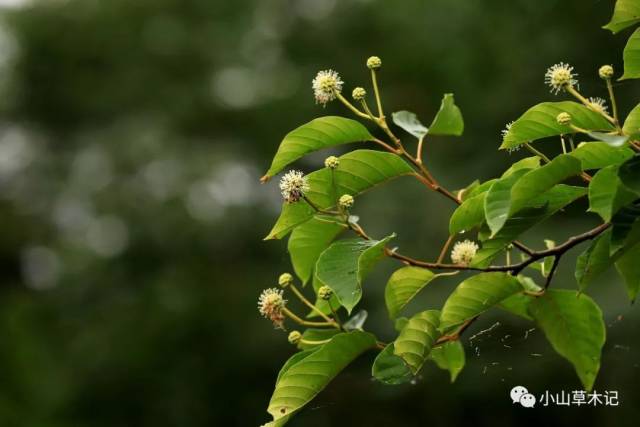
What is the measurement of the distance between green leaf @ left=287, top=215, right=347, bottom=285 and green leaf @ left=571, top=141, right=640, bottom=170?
0.37 meters

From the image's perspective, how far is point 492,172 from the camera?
22.2 feet

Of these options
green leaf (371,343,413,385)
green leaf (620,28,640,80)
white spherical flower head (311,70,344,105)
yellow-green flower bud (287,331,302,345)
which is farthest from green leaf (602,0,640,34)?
yellow-green flower bud (287,331,302,345)

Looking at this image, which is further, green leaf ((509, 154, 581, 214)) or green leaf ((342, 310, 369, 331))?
green leaf ((342, 310, 369, 331))

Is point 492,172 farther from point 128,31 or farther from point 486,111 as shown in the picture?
point 128,31

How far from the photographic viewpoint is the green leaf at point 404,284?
129 cm

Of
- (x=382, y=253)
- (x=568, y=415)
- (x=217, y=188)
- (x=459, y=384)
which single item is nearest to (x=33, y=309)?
(x=217, y=188)

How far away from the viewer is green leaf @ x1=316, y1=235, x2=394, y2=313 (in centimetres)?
112

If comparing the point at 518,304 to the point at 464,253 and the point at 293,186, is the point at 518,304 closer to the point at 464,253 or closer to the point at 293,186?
the point at 464,253

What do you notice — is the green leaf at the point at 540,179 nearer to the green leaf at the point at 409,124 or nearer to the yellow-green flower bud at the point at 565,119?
the yellow-green flower bud at the point at 565,119

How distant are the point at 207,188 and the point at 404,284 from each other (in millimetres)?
7122

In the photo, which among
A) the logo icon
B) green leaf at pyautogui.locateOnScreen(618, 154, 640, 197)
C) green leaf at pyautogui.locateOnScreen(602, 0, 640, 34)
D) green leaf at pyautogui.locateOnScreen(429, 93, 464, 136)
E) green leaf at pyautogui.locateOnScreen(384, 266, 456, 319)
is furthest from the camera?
the logo icon

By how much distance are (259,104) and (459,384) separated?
395 cm

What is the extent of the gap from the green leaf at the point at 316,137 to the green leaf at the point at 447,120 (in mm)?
188

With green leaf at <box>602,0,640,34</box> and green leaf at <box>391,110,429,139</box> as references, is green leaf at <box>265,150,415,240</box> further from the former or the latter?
green leaf at <box>602,0,640,34</box>
